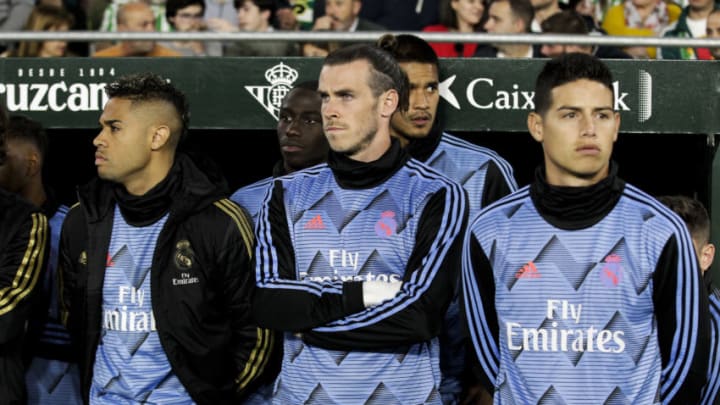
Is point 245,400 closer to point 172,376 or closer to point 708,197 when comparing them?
point 172,376

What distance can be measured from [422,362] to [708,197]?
2.55 m

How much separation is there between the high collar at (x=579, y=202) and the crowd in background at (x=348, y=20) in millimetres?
3166

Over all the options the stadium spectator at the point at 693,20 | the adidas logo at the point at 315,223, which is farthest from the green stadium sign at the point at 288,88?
the stadium spectator at the point at 693,20

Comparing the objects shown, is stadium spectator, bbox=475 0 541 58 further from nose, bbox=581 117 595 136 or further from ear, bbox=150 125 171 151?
nose, bbox=581 117 595 136

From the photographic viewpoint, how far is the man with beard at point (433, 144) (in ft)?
18.4

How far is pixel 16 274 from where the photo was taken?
5180mm

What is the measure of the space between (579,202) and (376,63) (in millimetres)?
1049

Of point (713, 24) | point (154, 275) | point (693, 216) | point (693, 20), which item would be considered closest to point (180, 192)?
point (154, 275)

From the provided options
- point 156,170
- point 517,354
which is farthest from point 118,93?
point 517,354

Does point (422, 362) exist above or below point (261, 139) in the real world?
below

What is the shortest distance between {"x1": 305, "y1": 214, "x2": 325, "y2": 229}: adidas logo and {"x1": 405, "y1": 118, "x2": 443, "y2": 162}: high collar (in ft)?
3.28

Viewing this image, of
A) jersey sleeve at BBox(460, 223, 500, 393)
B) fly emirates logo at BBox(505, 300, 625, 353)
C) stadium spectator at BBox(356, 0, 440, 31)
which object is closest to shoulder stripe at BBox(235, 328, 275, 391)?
jersey sleeve at BBox(460, 223, 500, 393)

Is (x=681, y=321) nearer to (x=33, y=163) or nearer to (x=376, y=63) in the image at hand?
(x=376, y=63)

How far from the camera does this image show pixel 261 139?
26.6 ft
